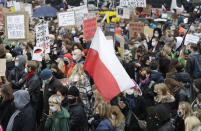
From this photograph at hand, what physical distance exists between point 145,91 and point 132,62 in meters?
1.78

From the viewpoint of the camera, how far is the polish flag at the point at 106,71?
4469 mm

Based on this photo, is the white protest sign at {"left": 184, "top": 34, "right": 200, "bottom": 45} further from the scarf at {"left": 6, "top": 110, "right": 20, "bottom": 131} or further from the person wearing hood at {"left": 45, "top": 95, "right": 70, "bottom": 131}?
the scarf at {"left": 6, "top": 110, "right": 20, "bottom": 131}

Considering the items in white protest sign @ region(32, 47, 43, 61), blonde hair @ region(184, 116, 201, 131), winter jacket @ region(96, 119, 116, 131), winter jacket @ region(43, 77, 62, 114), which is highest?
white protest sign @ region(32, 47, 43, 61)

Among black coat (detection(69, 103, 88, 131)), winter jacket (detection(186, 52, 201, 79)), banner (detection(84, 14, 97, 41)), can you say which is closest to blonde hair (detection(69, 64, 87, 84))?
black coat (detection(69, 103, 88, 131))

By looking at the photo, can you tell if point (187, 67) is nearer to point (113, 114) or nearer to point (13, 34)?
point (113, 114)

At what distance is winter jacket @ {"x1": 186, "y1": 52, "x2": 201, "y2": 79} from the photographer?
290 inches

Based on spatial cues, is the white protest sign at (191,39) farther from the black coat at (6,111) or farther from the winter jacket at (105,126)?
the black coat at (6,111)

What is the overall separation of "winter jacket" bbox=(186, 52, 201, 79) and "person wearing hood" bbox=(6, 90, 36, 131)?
14.1 feet

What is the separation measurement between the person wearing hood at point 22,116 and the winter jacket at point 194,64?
429 centimetres

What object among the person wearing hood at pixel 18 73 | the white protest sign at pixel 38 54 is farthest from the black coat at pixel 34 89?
the white protest sign at pixel 38 54

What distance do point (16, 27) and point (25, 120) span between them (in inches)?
170

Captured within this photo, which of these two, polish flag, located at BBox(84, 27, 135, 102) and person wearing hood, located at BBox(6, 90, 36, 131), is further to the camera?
person wearing hood, located at BBox(6, 90, 36, 131)

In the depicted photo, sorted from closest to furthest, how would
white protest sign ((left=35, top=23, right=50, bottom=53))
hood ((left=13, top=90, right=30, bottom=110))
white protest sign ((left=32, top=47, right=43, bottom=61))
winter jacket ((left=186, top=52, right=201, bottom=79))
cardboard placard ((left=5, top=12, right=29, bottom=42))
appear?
hood ((left=13, top=90, right=30, bottom=110)) < winter jacket ((left=186, top=52, right=201, bottom=79)) < white protest sign ((left=32, top=47, right=43, bottom=61)) < white protest sign ((left=35, top=23, right=50, bottom=53)) < cardboard placard ((left=5, top=12, right=29, bottom=42))

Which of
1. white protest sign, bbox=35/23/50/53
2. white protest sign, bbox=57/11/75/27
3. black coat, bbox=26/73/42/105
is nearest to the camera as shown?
black coat, bbox=26/73/42/105
